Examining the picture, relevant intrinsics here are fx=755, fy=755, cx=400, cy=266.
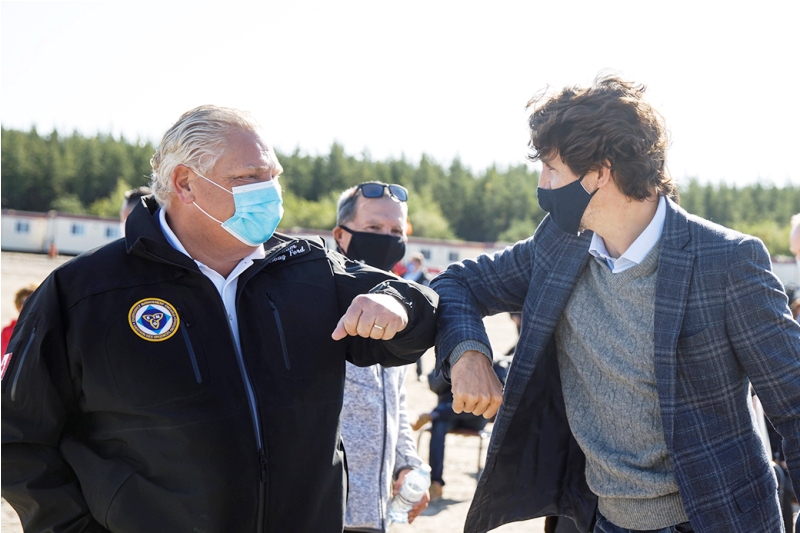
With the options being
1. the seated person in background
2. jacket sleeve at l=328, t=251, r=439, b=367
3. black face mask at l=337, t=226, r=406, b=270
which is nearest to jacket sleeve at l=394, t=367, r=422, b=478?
black face mask at l=337, t=226, r=406, b=270

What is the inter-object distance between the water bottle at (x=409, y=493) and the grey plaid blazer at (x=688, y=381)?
2.61ft

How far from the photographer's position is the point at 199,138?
8.14ft

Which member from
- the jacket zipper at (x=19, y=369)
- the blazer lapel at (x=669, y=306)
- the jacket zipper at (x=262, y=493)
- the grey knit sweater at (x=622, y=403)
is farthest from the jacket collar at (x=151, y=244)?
the blazer lapel at (x=669, y=306)

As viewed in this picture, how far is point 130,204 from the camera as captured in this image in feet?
17.3

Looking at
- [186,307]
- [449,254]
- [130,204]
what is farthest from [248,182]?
[449,254]

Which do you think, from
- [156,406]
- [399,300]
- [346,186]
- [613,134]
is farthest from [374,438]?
[346,186]

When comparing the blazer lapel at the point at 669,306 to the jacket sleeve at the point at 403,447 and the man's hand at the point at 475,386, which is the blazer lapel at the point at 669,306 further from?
the jacket sleeve at the point at 403,447

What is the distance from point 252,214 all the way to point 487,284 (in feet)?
2.99

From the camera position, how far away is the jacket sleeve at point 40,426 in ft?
6.96

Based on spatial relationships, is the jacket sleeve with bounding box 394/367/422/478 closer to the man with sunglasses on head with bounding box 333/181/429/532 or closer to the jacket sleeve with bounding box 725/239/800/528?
the man with sunglasses on head with bounding box 333/181/429/532

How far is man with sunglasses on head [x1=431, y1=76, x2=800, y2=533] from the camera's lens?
233 cm

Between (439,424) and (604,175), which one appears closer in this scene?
(604,175)

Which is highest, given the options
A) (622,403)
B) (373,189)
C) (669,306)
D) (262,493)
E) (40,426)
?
(373,189)

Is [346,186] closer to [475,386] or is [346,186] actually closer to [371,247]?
[371,247]
